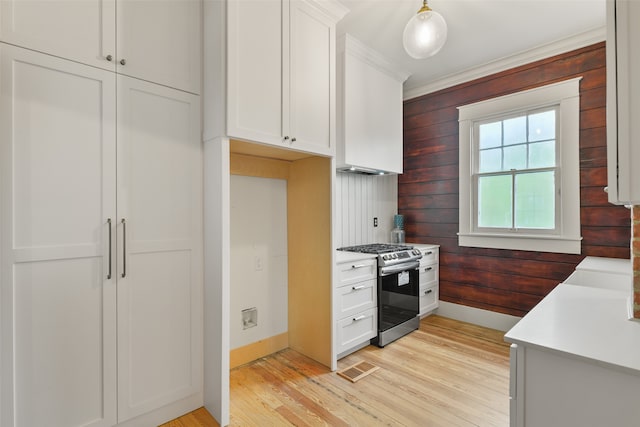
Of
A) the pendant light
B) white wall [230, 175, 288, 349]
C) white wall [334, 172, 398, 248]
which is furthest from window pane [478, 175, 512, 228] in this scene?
white wall [230, 175, 288, 349]

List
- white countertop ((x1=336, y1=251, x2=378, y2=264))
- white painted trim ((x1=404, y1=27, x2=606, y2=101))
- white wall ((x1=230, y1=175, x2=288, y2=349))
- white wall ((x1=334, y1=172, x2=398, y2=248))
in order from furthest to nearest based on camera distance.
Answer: white wall ((x1=334, y1=172, x2=398, y2=248)) < white painted trim ((x1=404, y1=27, x2=606, y2=101)) < white countertop ((x1=336, y1=251, x2=378, y2=264)) < white wall ((x1=230, y1=175, x2=288, y2=349))

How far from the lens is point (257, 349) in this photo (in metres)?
2.67

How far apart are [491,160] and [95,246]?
11.7 ft

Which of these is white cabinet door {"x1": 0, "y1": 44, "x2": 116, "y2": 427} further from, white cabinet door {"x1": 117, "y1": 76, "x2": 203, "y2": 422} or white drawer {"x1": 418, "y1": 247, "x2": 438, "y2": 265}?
white drawer {"x1": 418, "y1": 247, "x2": 438, "y2": 265}

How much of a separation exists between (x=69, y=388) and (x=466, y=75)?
4.23 metres

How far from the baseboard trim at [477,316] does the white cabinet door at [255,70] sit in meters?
2.82

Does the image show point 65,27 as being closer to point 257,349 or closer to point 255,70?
point 255,70

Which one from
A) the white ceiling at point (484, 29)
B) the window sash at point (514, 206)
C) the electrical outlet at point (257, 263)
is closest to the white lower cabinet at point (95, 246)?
the electrical outlet at point (257, 263)

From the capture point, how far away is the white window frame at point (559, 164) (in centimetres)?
286

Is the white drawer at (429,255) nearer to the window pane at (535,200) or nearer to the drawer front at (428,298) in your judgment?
the drawer front at (428,298)

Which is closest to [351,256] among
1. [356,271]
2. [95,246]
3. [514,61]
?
[356,271]

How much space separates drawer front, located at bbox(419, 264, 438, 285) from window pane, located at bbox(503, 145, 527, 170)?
1327 mm

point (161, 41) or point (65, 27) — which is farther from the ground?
point (161, 41)

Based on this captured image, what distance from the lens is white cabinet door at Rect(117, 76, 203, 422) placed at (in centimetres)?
173
